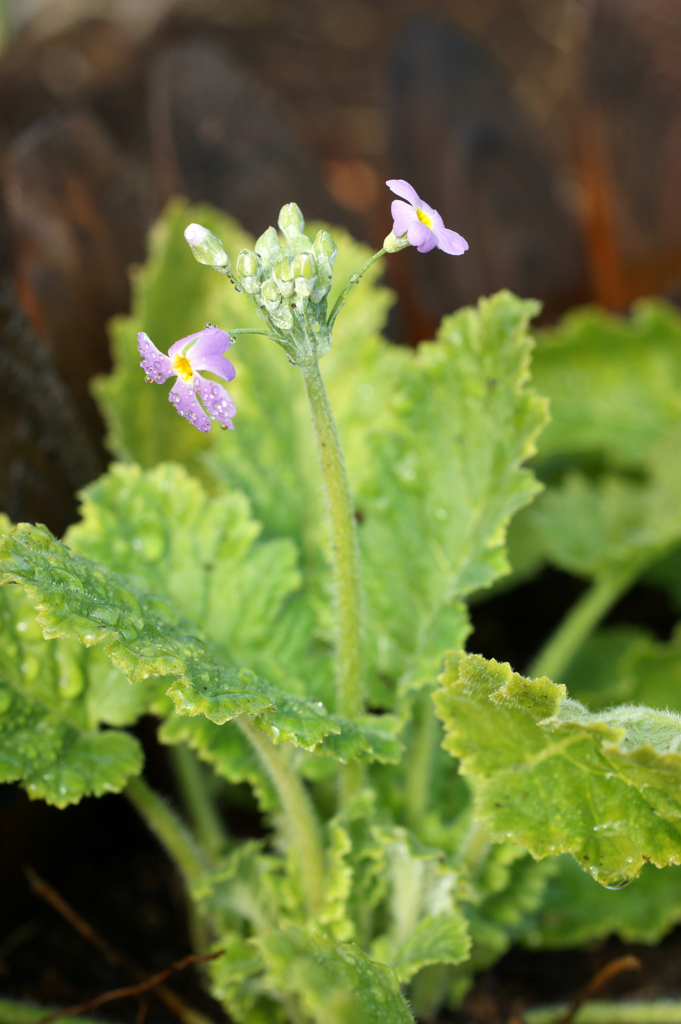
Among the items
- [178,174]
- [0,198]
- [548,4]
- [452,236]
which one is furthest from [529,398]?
[548,4]

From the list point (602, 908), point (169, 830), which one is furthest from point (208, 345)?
point (602, 908)

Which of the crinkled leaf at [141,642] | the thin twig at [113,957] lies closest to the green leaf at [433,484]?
the crinkled leaf at [141,642]

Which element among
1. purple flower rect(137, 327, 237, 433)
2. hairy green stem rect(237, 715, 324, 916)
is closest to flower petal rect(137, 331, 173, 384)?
purple flower rect(137, 327, 237, 433)

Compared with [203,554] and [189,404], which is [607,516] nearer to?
[203,554]

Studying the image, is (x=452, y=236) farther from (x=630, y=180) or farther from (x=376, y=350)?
(x=630, y=180)

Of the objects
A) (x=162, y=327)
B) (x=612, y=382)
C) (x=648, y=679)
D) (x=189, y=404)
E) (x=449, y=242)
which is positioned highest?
(x=612, y=382)

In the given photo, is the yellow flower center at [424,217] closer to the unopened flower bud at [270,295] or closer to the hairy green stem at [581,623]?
the unopened flower bud at [270,295]
